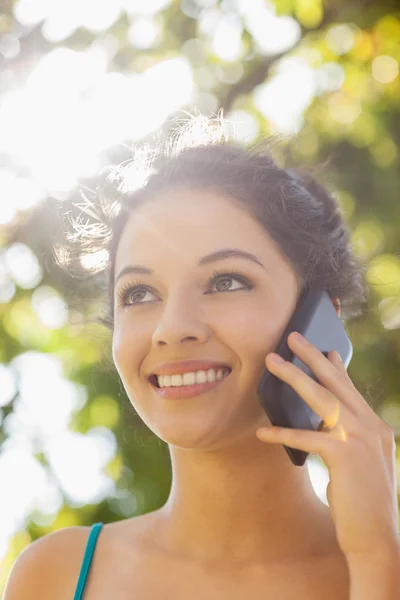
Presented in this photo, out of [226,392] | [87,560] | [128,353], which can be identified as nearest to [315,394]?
[226,392]

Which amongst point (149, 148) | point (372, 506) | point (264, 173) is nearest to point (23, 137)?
point (149, 148)

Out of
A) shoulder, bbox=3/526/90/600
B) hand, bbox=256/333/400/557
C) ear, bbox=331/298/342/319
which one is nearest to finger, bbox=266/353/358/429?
hand, bbox=256/333/400/557

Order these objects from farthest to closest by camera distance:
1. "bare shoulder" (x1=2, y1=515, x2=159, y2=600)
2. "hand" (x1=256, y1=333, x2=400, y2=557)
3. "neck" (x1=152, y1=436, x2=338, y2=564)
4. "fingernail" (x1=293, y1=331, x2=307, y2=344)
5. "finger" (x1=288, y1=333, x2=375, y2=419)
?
"bare shoulder" (x1=2, y1=515, x2=159, y2=600) → "neck" (x1=152, y1=436, x2=338, y2=564) → "fingernail" (x1=293, y1=331, x2=307, y2=344) → "finger" (x1=288, y1=333, x2=375, y2=419) → "hand" (x1=256, y1=333, x2=400, y2=557)

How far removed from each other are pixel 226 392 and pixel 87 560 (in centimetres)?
70

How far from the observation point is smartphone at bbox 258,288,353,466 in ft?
6.36

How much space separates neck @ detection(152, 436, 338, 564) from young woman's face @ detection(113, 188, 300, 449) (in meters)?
0.10

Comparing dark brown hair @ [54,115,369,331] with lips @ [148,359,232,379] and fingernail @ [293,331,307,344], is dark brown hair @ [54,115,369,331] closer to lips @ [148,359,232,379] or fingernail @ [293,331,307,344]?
fingernail @ [293,331,307,344]

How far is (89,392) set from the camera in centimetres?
490

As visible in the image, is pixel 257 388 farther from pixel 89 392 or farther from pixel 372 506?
pixel 89 392

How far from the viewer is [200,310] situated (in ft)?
6.67

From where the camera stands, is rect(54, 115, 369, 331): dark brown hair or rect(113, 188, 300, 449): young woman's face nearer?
rect(113, 188, 300, 449): young woman's face

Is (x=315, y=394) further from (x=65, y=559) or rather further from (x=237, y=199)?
(x=65, y=559)

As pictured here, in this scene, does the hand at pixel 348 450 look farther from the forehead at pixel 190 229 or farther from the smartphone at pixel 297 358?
the forehead at pixel 190 229

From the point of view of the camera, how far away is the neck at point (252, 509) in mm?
2137
